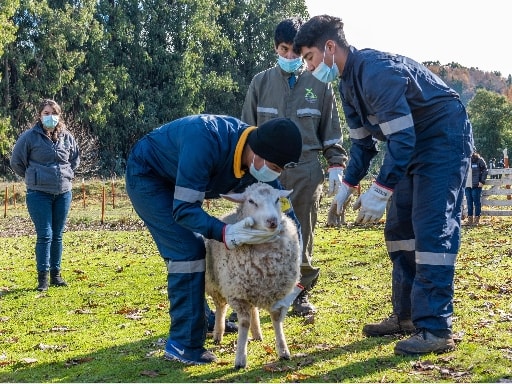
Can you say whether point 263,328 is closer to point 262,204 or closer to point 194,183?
point 262,204

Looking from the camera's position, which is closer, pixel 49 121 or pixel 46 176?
pixel 46 176

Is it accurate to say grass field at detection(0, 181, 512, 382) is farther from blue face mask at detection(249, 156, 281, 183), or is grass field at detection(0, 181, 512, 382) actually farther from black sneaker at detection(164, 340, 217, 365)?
blue face mask at detection(249, 156, 281, 183)

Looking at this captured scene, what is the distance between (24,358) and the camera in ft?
21.1

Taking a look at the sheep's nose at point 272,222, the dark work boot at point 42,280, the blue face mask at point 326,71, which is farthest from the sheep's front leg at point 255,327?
the dark work boot at point 42,280

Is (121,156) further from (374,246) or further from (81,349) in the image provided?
(81,349)

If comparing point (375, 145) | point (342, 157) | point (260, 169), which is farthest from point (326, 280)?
point (260, 169)

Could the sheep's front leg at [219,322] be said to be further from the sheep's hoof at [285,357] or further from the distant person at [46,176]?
the distant person at [46,176]

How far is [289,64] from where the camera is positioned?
24.3ft

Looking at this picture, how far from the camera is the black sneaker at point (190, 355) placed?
19.1 feet

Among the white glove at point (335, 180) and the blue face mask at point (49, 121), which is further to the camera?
the blue face mask at point (49, 121)

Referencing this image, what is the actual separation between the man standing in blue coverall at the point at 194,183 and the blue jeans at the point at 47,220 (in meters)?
4.13

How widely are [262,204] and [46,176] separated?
198 inches

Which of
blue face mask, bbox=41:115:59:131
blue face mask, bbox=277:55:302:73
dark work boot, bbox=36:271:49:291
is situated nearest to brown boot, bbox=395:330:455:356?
blue face mask, bbox=277:55:302:73

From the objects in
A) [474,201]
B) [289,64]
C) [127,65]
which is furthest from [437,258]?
[127,65]
